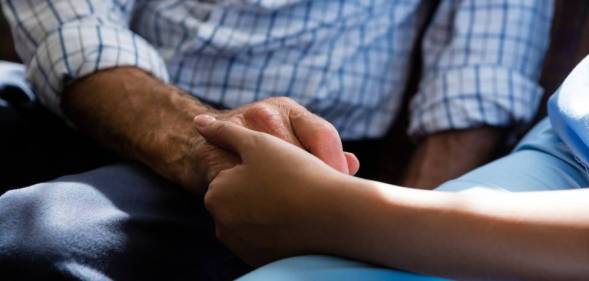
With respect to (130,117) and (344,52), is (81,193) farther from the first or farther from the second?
(344,52)

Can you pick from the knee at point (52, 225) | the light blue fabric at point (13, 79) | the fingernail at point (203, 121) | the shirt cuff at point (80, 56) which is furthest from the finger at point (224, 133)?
the light blue fabric at point (13, 79)

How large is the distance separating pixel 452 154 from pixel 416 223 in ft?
1.69

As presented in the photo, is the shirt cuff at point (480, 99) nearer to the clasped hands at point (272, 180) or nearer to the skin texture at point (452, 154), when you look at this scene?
the skin texture at point (452, 154)

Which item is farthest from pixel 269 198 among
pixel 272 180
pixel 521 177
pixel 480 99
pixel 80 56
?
pixel 480 99

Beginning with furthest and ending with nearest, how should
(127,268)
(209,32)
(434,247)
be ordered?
(209,32)
(127,268)
(434,247)

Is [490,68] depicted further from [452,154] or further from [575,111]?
[575,111]

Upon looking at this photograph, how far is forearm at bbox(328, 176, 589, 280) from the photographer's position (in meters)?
0.42

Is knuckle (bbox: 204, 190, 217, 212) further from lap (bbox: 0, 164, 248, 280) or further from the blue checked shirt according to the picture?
the blue checked shirt

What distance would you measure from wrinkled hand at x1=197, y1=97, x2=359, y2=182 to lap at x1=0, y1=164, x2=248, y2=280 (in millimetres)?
61

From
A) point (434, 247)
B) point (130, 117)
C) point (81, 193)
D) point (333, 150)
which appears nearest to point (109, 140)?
point (130, 117)

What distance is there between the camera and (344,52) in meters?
0.94

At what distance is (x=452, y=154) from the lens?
929 millimetres

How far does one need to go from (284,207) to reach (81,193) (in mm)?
223

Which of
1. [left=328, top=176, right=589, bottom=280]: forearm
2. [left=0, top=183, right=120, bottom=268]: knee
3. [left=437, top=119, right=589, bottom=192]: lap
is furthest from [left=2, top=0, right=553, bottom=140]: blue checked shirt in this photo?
[left=328, top=176, right=589, bottom=280]: forearm
